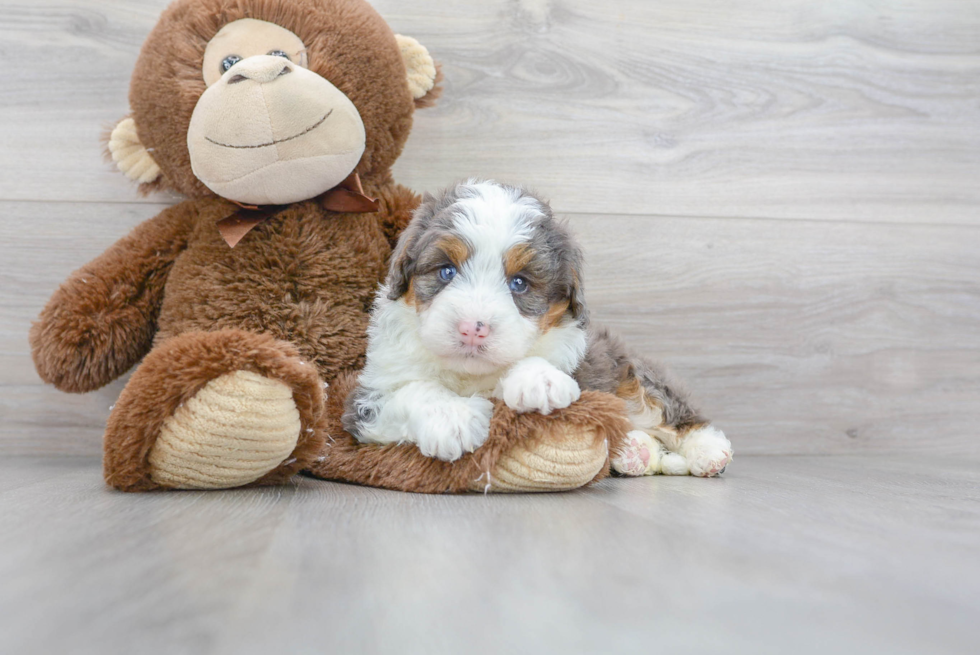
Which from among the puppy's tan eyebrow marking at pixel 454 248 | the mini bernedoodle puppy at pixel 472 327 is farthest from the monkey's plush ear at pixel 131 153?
the puppy's tan eyebrow marking at pixel 454 248

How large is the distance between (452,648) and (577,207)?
144 centimetres

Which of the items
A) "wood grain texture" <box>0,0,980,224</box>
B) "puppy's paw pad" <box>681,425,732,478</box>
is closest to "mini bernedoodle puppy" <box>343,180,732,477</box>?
"puppy's paw pad" <box>681,425,732,478</box>

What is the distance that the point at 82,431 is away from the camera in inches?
69.5

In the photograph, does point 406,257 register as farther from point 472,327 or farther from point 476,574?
point 476,574

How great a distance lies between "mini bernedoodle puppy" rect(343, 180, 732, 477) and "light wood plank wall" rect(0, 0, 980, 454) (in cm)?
56

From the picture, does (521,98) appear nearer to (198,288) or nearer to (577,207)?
(577,207)

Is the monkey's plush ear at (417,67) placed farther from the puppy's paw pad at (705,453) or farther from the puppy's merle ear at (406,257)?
the puppy's paw pad at (705,453)

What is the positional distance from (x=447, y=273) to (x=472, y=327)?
0.44ft

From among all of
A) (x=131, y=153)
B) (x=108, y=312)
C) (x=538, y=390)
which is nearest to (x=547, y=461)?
(x=538, y=390)

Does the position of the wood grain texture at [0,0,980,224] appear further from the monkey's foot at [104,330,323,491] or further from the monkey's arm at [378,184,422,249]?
the monkey's foot at [104,330,323,491]

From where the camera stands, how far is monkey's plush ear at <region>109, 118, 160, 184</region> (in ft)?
5.03

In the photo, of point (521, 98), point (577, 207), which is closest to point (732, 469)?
point (577, 207)

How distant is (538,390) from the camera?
1183 mm

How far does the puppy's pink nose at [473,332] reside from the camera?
116 centimetres
